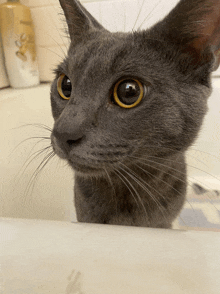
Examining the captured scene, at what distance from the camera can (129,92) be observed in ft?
1.84

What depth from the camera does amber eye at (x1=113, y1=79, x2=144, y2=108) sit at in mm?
561

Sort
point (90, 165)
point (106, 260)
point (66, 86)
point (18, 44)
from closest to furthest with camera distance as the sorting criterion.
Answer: point (106, 260) < point (90, 165) < point (66, 86) < point (18, 44)

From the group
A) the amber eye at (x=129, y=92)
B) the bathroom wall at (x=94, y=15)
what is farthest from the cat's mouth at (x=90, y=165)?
the bathroom wall at (x=94, y=15)

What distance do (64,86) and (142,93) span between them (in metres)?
0.25

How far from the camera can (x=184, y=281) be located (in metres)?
0.32

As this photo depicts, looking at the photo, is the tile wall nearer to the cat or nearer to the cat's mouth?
the cat

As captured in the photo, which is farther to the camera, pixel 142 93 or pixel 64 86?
pixel 64 86

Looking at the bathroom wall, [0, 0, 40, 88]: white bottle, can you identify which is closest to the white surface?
the bathroom wall

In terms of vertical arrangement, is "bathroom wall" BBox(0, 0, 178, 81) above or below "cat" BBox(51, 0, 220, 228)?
above

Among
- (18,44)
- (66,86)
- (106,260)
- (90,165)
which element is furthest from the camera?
(18,44)

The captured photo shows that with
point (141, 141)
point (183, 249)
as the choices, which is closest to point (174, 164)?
point (141, 141)

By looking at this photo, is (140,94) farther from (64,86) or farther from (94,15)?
(94,15)

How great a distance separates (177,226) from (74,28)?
3.00 feet

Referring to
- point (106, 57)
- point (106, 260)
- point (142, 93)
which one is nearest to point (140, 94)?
point (142, 93)
